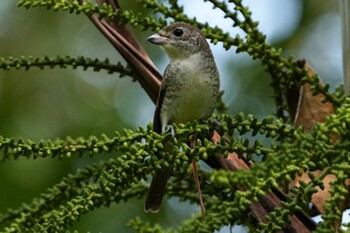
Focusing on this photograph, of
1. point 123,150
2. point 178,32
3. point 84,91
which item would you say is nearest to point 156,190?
point 123,150

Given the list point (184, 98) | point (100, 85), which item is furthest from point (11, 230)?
point (100, 85)

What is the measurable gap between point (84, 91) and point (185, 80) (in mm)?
1706

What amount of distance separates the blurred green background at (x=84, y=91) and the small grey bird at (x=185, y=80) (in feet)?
1.88

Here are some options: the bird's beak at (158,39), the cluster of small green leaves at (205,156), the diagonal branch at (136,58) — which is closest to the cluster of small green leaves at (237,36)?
the diagonal branch at (136,58)

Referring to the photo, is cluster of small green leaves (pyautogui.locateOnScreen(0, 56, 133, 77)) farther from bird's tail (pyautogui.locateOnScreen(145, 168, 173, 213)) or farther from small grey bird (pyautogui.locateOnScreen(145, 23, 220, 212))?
small grey bird (pyautogui.locateOnScreen(145, 23, 220, 212))

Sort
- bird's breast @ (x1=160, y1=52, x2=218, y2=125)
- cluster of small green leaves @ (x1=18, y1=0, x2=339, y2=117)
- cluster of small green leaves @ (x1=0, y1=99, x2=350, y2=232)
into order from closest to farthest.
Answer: cluster of small green leaves @ (x1=0, y1=99, x2=350, y2=232)
cluster of small green leaves @ (x1=18, y1=0, x2=339, y2=117)
bird's breast @ (x1=160, y1=52, x2=218, y2=125)

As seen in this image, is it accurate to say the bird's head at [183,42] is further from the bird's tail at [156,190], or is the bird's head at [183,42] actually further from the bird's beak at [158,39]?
the bird's tail at [156,190]

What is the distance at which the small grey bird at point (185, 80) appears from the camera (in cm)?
224

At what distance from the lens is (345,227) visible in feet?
3.14

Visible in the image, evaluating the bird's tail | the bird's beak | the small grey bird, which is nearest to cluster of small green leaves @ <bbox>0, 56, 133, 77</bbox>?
the bird's tail

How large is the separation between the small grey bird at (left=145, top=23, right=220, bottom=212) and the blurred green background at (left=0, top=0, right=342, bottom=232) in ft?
1.88

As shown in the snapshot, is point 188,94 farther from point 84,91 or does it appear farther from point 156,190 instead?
point 84,91

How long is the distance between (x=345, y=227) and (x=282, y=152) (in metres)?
0.16

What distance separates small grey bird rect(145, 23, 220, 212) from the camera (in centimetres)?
224
